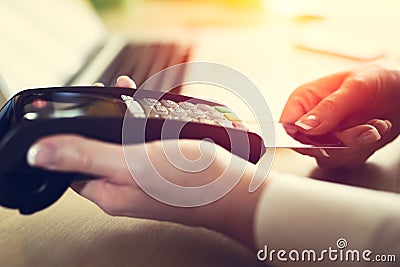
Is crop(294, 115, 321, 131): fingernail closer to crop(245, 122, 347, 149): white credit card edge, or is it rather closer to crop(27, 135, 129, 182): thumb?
crop(245, 122, 347, 149): white credit card edge

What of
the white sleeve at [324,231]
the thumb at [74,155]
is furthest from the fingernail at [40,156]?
the white sleeve at [324,231]

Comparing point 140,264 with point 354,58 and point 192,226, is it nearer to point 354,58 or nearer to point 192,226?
point 192,226

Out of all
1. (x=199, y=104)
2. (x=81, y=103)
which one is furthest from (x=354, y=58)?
(x=81, y=103)

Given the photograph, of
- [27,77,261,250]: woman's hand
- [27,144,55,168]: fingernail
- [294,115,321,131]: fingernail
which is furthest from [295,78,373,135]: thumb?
[27,144,55,168]: fingernail

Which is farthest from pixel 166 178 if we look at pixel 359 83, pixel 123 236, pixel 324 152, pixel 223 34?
pixel 223 34

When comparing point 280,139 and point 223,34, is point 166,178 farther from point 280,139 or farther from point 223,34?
point 223,34

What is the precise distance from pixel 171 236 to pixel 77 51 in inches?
17.4

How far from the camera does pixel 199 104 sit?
400 mm

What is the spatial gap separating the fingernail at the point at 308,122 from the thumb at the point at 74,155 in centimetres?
19

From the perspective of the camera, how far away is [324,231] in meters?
0.31

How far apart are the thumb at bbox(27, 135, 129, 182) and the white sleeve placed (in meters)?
0.09

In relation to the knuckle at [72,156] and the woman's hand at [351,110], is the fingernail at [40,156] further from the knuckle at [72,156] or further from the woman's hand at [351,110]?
the woman's hand at [351,110]

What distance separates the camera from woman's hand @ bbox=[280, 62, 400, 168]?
0.43 m

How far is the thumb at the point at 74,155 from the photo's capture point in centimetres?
28
